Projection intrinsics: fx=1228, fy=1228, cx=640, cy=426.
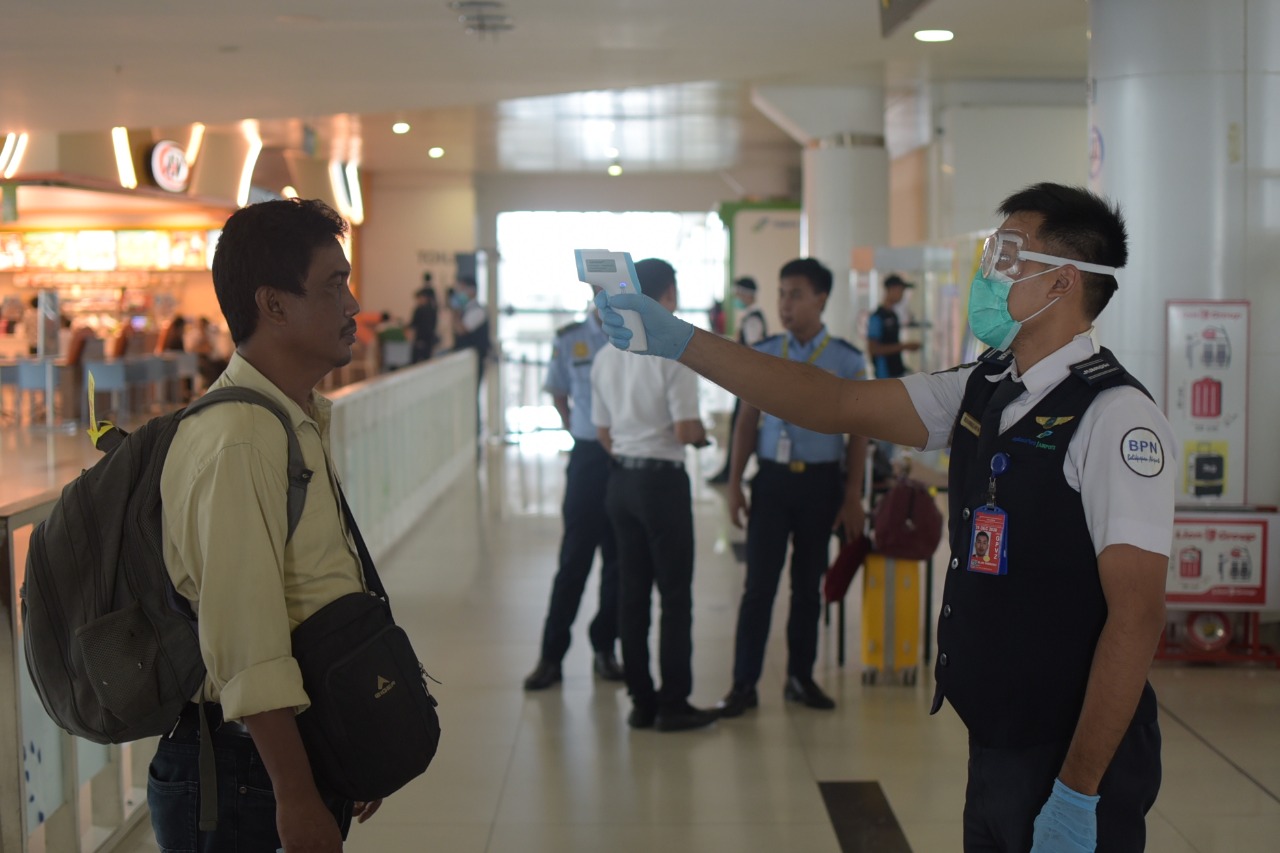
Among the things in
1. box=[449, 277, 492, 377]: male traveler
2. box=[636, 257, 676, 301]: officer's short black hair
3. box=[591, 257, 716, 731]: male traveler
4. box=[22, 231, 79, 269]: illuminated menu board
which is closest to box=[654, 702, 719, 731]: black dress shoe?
box=[591, 257, 716, 731]: male traveler

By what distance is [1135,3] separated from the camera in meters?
5.66

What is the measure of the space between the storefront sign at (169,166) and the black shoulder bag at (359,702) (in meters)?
15.5

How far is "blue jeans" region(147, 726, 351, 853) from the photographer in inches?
70.6

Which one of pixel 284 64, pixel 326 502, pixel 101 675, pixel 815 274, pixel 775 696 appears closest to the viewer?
pixel 101 675

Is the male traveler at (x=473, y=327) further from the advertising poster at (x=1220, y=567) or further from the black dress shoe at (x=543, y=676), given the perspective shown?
the advertising poster at (x=1220, y=567)

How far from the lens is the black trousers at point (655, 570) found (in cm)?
457

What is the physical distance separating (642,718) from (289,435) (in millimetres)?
3327

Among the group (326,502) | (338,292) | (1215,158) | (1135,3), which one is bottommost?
(326,502)

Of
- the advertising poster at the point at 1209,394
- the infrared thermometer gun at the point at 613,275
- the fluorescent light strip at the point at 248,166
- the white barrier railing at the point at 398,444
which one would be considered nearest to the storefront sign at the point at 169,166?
the fluorescent light strip at the point at 248,166

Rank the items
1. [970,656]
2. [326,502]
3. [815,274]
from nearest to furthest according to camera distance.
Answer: [326,502] < [970,656] < [815,274]

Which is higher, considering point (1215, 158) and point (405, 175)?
point (405, 175)

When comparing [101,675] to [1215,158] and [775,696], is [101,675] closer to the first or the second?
[775,696]

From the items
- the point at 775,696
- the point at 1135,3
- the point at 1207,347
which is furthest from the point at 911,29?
the point at 775,696

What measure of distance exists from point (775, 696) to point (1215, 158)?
3.18 m
